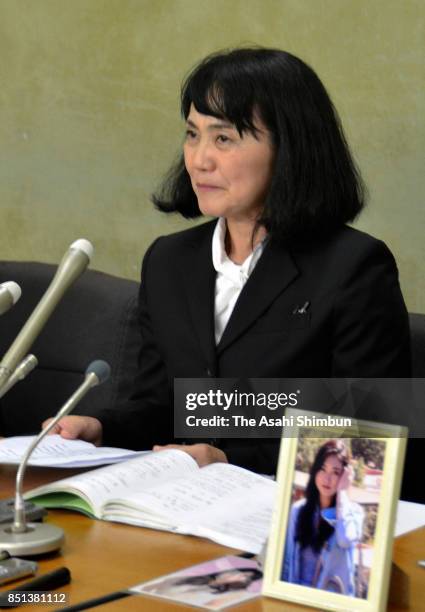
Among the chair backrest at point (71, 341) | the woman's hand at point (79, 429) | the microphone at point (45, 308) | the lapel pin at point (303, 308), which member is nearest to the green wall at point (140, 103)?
the chair backrest at point (71, 341)

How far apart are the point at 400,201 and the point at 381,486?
197cm

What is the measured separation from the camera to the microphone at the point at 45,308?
59.4 inches

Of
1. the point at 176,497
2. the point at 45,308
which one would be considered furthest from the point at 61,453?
the point at 45,308

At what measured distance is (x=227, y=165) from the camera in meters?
2.44

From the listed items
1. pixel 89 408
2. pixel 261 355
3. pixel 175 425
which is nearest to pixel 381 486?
pixel 261 355

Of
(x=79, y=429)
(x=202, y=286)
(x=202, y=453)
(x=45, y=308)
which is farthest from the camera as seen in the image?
(x=202, y=286)

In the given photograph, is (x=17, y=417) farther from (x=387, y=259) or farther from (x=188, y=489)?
(x=188, y=489)

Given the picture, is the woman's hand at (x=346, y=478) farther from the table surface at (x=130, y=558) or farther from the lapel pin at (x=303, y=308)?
the lapel pin at (x=303, y=308)

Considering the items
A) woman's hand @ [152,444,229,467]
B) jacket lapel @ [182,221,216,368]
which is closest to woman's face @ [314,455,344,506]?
woman's hand @ [152,444,229,467]

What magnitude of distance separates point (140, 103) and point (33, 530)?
233cm

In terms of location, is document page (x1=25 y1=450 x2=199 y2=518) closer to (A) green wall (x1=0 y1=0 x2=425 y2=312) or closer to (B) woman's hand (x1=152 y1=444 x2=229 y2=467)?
(B) woman's hand (x1=152 y1=444 x2=229 y2=467)

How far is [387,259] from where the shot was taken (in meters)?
A: 2.44

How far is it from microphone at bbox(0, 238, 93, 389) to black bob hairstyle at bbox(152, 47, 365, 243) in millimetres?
942

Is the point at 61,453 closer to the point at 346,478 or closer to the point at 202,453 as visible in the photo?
the point at 202,453
